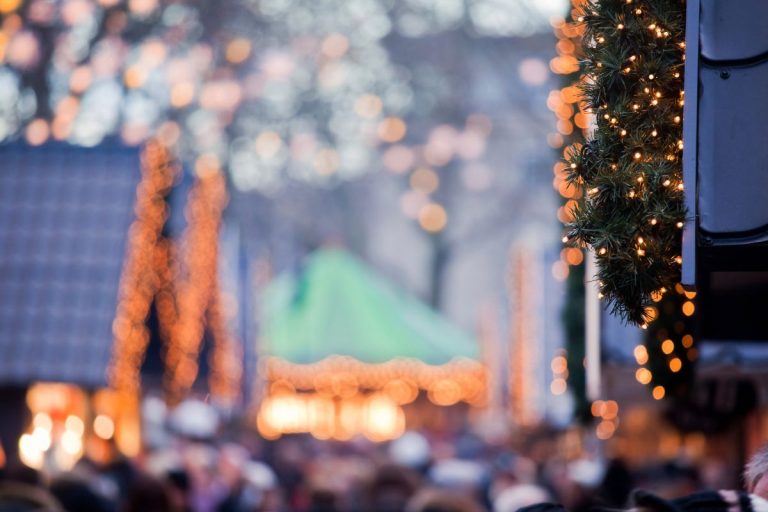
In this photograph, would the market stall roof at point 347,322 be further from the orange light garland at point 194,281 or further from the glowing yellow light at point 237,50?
the orange light garland at point 194,281

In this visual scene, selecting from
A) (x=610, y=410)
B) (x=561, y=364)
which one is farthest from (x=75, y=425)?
(x=610, y=410)

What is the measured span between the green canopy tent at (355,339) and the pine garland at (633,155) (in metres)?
21.6

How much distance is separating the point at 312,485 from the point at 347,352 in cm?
1364

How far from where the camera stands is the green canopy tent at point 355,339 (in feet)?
86.0

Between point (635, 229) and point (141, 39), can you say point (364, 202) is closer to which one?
point (141, 39)

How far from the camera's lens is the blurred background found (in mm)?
11922

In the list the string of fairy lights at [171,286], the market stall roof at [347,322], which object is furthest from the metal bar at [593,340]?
the market stall roof at [347,322]

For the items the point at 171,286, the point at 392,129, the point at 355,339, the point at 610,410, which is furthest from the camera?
the point at 392,129

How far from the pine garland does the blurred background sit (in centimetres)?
346

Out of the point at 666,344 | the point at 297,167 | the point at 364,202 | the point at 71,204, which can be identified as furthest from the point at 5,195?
the point at 364,202

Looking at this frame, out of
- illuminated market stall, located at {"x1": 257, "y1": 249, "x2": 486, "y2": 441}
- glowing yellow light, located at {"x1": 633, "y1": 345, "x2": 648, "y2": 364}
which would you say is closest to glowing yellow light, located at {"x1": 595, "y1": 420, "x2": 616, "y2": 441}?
glowing yellow light, located at {"x1": 633, "y1": 345, "x2": 648, "y2": 364}

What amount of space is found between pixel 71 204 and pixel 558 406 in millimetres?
6809

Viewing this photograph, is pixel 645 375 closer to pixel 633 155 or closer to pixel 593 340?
pixel 593 340

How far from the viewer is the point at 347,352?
86.4ft
